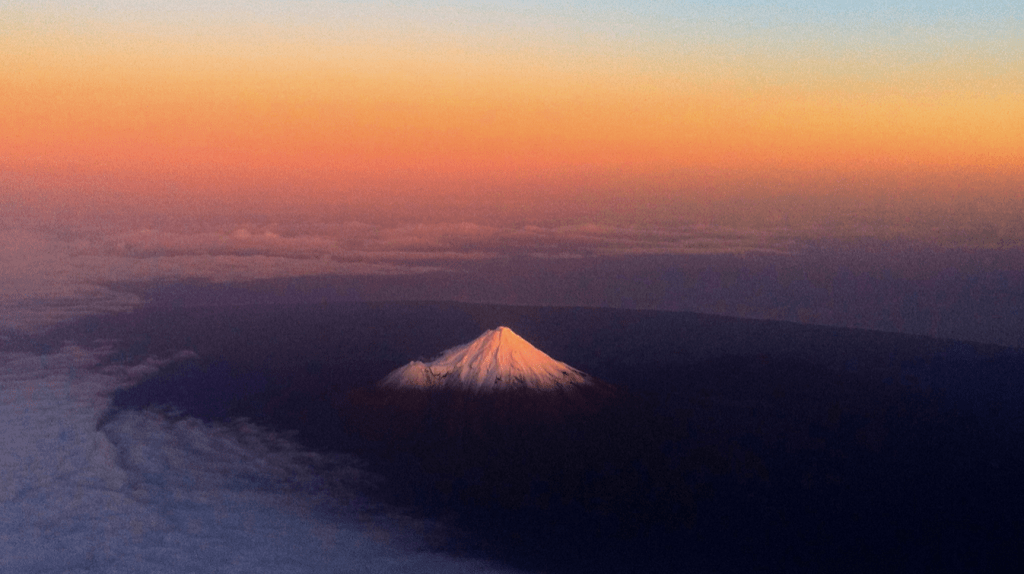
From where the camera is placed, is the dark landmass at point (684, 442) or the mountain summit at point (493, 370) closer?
the dark landmass at point (684, 442)

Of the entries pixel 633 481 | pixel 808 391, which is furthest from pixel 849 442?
pixel 633 481

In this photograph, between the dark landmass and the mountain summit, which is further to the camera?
the mountain summit

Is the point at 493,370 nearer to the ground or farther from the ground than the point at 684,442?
farther from the ground
